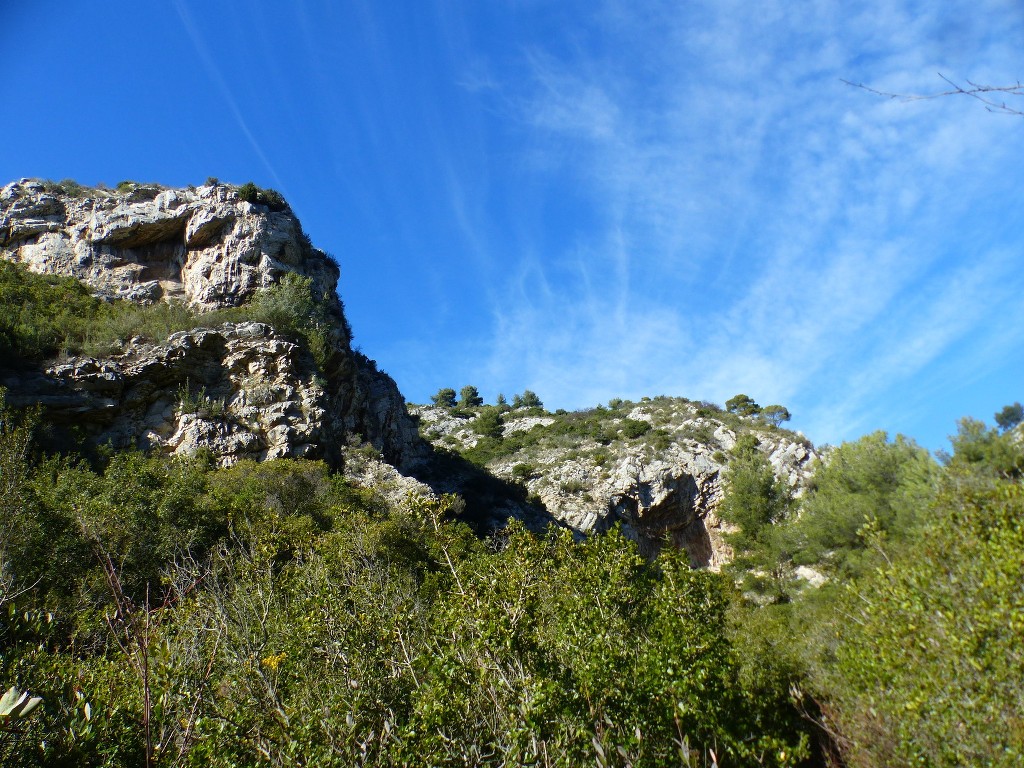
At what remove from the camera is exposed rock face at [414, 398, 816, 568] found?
42000mm

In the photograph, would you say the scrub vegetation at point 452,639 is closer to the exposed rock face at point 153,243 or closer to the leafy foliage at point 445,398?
the exposed rock face at point 153,243

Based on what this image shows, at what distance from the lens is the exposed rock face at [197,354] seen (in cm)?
2688

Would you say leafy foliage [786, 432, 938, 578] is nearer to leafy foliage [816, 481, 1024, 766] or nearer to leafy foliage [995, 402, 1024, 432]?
leafy foliage [995, 402, 1024, 432]

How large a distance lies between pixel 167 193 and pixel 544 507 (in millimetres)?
31978

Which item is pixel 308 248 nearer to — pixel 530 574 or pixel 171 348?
pixel 171 348

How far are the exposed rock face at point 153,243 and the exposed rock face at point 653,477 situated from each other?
21.6 m

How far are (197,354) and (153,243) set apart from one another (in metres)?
12.7

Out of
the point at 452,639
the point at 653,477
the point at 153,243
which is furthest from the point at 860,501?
the point at 153,243

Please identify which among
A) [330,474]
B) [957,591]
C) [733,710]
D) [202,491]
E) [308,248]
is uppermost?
[308,248]

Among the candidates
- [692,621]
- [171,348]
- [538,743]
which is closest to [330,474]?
[171,348]

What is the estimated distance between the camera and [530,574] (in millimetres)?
8953

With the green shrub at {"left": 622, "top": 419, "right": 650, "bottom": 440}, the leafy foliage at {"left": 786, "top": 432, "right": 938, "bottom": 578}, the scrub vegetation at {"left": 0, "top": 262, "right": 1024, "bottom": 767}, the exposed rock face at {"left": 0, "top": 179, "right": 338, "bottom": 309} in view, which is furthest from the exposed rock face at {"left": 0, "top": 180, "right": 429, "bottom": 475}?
the leafy foliage at {"left": 786, "top": 432, "right": 938, "bottom": 578}

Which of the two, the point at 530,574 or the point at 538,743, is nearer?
the point at 538,743

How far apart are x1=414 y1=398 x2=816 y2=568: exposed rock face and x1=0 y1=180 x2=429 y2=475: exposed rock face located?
11063 mm
